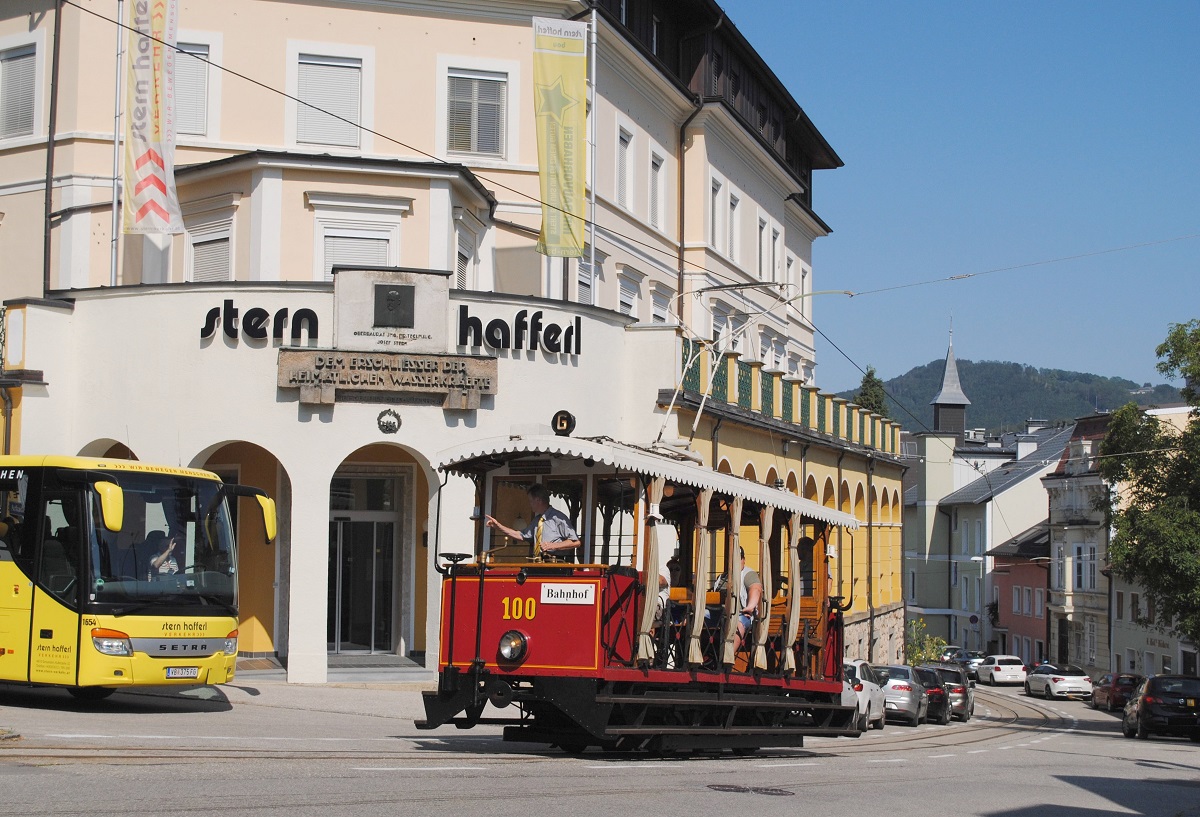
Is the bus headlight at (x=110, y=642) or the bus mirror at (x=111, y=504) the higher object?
the bus mirror at (x=111, y=504)

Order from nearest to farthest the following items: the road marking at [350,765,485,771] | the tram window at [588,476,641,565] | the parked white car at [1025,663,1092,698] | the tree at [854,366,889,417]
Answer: the road marking at [350,765,485,771]
the tram window at [588,476,641,565]
the parked white car at [1025,663,1092,698]
the tree at [854,366,889,417]

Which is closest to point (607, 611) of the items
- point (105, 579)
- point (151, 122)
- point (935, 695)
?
point (105, 579)

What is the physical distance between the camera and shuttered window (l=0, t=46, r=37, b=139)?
28750mm

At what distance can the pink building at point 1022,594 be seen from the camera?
7938 centimetres

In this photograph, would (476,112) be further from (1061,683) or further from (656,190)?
(1061,683)

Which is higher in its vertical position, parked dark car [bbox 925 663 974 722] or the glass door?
the glass door

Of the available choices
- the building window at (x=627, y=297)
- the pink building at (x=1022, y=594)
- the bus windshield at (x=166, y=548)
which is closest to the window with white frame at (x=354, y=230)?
the building window at (x=627, y=297)

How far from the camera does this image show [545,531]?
13953 millimetres

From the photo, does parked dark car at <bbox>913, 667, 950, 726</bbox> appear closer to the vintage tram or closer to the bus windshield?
the vintage tram

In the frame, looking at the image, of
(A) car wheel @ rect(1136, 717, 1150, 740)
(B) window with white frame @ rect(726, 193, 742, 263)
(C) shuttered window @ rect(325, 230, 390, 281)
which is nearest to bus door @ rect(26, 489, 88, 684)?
(C) shuttered window @ rect(325, 230, 390, 281)

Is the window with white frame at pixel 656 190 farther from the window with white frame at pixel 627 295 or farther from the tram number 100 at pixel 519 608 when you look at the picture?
the tram number 100 at pixel 519 608

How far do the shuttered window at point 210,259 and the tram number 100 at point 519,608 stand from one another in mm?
15105

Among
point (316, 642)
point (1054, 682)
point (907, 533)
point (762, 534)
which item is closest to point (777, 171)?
point (1054, 682)

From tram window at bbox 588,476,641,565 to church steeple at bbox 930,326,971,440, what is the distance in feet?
343
